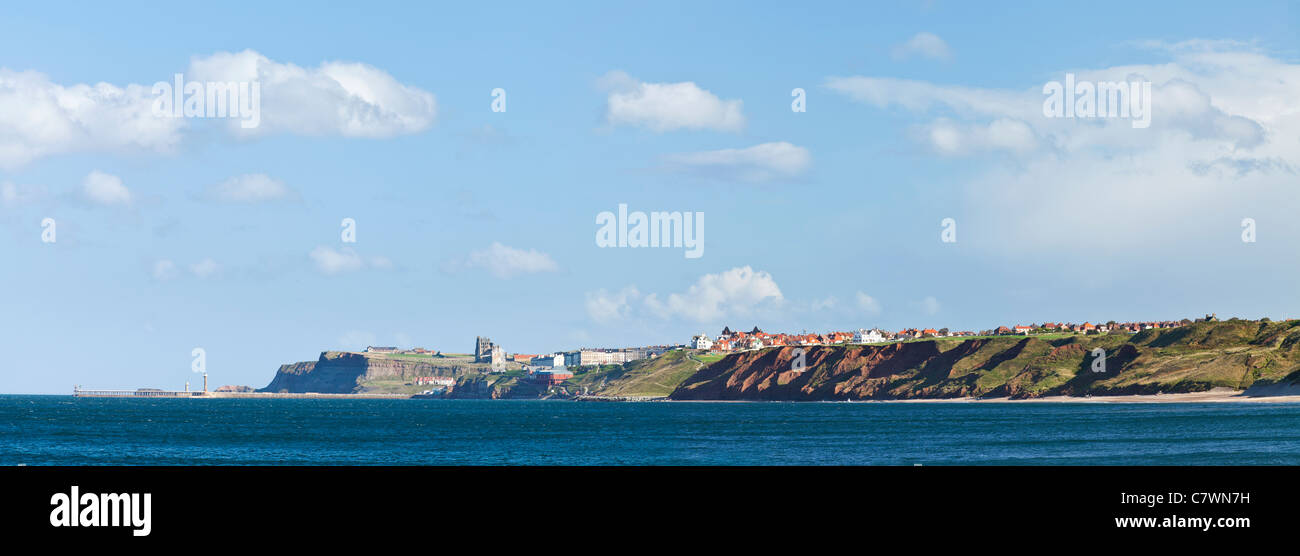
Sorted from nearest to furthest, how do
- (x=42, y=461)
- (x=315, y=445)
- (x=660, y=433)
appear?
(x=42, y=461), (x=315, y=445), (x=660, y=433)
